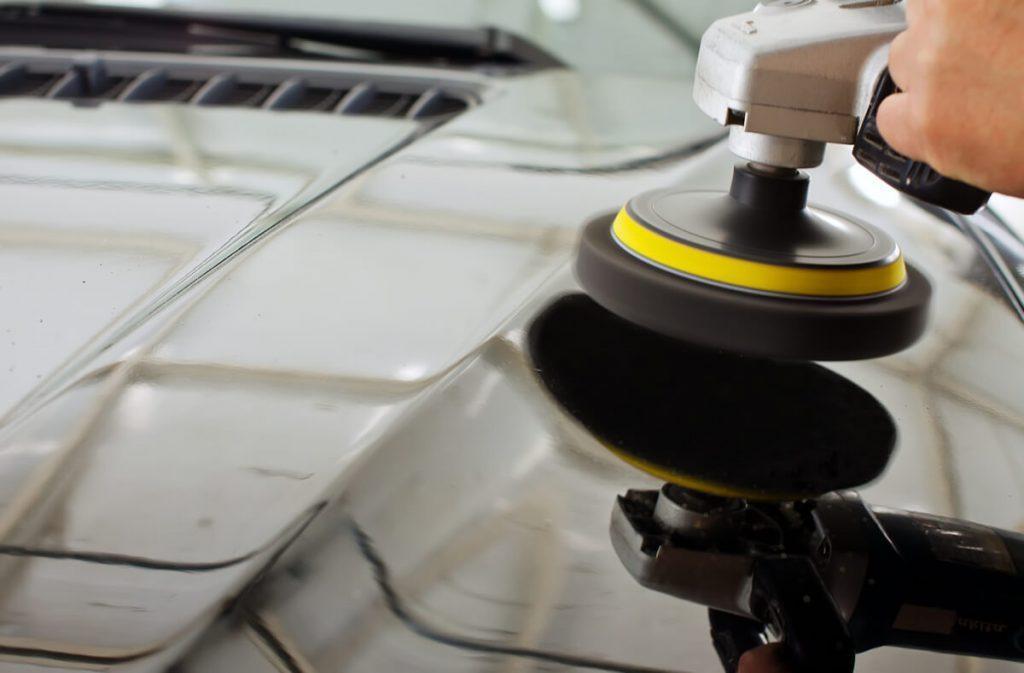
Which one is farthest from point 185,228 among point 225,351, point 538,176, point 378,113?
point 378,113

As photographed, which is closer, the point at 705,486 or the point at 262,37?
the point at 705,486

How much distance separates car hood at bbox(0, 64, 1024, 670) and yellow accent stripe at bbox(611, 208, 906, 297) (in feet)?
0.35

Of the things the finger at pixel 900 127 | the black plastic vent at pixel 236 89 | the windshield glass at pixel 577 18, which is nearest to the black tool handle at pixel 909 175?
the finger at pixel 900 127

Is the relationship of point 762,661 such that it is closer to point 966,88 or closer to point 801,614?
point 801,614

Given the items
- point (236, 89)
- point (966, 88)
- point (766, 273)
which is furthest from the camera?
point (236, 89)

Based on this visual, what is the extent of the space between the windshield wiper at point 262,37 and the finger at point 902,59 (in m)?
0.96

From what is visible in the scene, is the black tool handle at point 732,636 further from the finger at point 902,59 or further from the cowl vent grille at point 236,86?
the cowl vent grille at point 236,86

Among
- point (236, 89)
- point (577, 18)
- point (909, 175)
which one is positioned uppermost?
point (909, 175)

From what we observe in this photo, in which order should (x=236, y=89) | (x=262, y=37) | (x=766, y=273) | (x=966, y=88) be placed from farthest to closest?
(x=262, y=37) < (x=236, y=89) < (x=766, y=273) < (x=966, y=88)

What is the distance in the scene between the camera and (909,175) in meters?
→ 0.54

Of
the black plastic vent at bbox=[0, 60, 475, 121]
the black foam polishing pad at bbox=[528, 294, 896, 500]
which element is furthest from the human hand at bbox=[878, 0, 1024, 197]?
the black plastic vent at bbox=[0, 60, 475, 121]

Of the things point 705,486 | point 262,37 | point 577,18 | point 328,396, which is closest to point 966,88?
point 705,486

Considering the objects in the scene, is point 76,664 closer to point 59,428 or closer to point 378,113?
point 59,428

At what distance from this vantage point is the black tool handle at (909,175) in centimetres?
53
